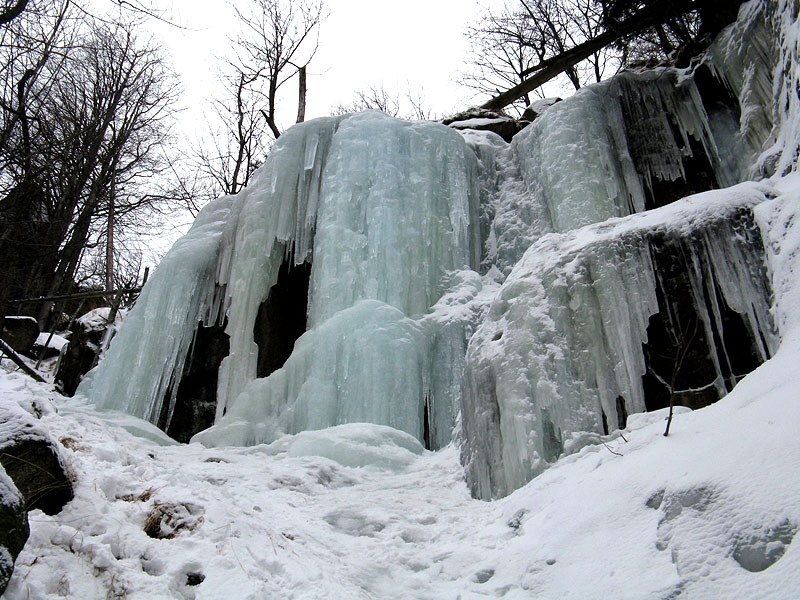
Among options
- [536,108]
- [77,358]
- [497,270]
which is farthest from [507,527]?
[77,358]

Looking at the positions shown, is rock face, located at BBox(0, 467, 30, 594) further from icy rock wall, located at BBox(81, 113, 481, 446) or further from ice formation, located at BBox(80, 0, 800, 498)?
icy rock wall, located at BBox(81, 113, 481, 446)

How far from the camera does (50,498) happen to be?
2430 millimetres

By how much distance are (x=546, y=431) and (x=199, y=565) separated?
2427 millimetres

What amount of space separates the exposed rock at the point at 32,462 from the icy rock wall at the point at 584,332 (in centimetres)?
254

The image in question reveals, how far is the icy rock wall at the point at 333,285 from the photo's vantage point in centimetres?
632

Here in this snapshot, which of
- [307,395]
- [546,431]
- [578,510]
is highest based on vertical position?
[307,395]

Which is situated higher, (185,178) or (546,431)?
(185,178)

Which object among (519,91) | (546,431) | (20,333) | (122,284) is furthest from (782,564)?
(122,284)

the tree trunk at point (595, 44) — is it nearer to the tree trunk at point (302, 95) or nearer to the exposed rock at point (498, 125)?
the exposed rock at point (498, 125)

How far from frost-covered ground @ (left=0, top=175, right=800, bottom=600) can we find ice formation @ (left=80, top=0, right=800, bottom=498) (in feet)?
1.56

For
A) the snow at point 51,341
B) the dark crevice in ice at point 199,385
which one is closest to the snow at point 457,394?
the dark crevice in ice at point 199,385

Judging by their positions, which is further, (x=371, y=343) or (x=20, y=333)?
(x=20, y=333)

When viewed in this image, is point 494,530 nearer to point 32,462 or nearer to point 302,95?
point 32,462

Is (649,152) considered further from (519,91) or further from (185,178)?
(185,178)
